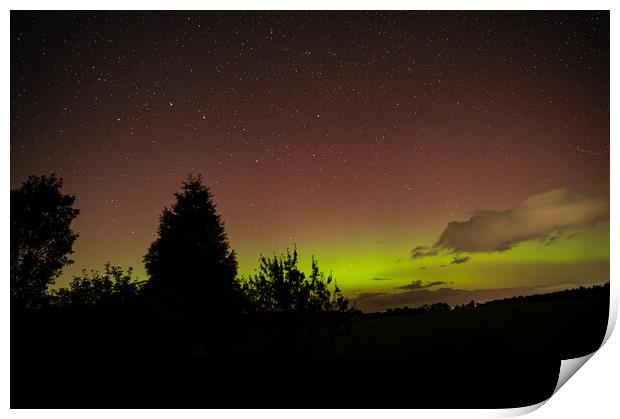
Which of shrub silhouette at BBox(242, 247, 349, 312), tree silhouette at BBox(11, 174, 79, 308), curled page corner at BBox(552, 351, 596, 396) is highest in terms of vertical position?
tree silhouette at BBox(11, 174, 79, 308)

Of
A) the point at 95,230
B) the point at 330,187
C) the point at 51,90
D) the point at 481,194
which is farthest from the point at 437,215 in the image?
the point at 51,90

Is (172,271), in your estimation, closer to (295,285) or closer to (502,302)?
(295,285)

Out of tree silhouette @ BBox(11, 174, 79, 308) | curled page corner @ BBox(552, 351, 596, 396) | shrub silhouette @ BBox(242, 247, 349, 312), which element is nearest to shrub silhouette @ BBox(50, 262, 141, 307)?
tree silhouette @ BBox(11, 174, 79, 308)

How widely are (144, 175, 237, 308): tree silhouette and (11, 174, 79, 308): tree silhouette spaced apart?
52 cm

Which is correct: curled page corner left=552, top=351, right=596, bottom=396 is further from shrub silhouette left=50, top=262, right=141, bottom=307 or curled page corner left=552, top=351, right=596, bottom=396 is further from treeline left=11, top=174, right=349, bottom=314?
shrub silhouette left=50, top=262, right=141, bottom=307

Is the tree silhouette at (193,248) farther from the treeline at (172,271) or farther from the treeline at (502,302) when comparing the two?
the treeline at (502,302)

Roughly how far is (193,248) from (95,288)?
0.76 meters

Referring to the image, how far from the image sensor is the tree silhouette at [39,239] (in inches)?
151

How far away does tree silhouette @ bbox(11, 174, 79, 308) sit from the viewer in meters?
3.84

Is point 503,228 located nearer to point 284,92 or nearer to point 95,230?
point 284,92

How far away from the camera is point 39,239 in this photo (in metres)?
4.02

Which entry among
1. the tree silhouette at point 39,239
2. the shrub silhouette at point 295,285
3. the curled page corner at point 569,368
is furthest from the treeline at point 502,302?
the tree silhouette at point 39,239

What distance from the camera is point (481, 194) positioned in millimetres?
4172

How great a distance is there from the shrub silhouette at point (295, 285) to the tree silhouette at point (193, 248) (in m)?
0.17
